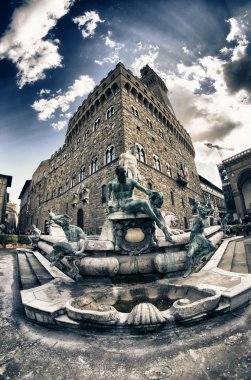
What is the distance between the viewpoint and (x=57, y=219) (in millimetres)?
3758

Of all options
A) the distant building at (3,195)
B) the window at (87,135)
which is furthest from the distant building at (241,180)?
the distant building at (3,195)

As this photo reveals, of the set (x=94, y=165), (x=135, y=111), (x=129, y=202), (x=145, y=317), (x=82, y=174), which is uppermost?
(x=135, y=111)

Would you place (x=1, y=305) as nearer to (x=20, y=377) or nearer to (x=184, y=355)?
(x=20, y=377)

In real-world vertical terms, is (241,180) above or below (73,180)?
above

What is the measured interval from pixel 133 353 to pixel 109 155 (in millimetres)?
15453

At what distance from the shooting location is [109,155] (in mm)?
16266

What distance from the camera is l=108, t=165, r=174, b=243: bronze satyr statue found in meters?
3.33

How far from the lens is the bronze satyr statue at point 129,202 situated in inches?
131

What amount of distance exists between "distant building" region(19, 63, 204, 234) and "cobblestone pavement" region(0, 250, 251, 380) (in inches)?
505

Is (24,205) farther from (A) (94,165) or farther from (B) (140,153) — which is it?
(B) (140,153)

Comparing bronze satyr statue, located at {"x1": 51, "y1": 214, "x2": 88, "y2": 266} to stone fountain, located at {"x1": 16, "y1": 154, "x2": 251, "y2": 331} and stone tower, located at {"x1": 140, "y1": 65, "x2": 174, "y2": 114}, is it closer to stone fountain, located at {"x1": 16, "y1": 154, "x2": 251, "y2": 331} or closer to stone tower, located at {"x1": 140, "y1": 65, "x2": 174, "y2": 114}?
stone fountain, located at {"x1": 16, "y1": 154, "x2": 251, "y2": 331}

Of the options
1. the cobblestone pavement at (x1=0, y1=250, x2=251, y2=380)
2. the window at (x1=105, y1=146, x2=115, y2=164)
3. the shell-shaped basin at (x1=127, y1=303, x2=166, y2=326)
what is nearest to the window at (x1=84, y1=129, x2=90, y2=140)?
the window at (x1=105, y1=146, x2=115, y2=164)

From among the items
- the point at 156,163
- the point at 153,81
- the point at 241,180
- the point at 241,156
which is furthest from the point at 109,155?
the point at 153,81

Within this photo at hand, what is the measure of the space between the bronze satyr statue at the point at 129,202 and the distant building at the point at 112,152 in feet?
36.4
